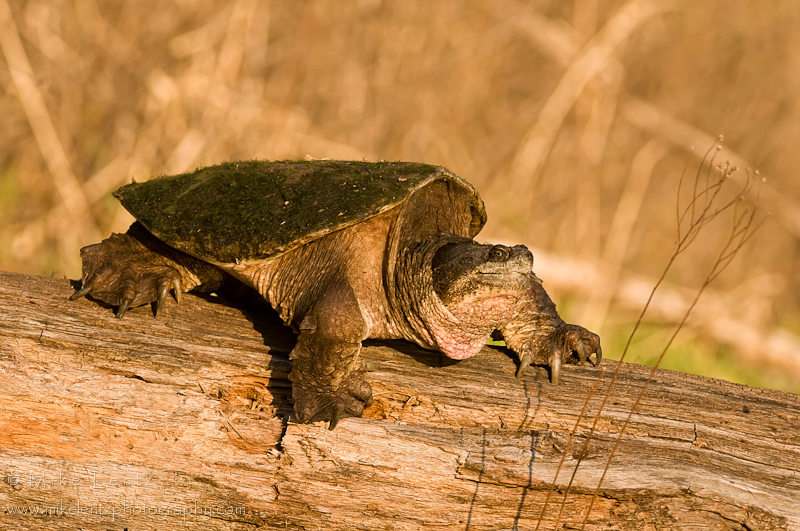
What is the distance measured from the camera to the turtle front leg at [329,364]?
7.15 ft

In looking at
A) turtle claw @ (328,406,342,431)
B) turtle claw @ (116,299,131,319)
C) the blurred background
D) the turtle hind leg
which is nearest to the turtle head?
turtle claw @ (328,406,342,431)

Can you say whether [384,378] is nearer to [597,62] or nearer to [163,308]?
[163,308]

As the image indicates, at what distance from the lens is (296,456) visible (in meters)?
2.15

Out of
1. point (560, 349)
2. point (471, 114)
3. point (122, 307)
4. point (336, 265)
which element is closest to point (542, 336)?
point (560, 349)

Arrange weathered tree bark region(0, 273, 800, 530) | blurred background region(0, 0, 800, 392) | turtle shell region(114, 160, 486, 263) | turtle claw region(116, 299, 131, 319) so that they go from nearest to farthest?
weathered tree bark region(0, 273, 800, 530) < turtle shell region(114, 160, 486, 263) < turtle claw region(116, 299, 131, 319) < blurred background region(0, 0, 800, 392)

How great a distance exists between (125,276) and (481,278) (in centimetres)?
146

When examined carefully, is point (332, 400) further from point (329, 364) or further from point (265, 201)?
point (265, 201)

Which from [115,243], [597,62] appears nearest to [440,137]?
[597,62]

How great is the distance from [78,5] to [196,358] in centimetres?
431

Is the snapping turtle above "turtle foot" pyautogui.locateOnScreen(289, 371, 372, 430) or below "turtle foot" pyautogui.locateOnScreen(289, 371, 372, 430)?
above

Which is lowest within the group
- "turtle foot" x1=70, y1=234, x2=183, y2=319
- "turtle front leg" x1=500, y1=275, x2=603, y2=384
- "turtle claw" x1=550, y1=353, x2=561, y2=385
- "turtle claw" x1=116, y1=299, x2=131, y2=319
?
"turtle claw" x1=116, y1=299, x2=131, y2=319

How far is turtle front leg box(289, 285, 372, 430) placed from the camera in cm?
218

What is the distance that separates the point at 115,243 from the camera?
108 inches

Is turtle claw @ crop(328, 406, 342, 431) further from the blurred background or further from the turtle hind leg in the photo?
the blurred background
